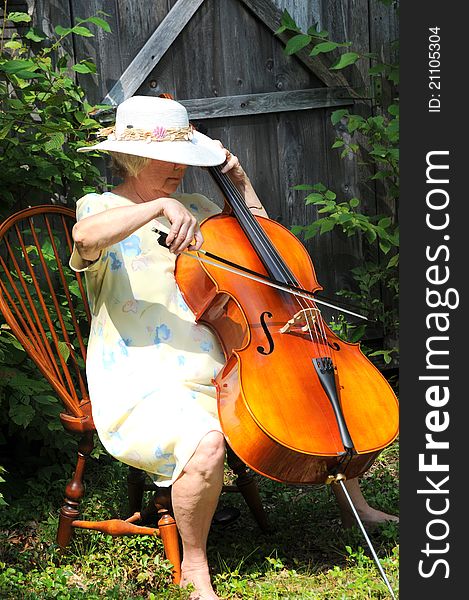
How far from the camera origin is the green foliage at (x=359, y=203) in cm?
404

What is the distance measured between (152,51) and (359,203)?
1.23 metres

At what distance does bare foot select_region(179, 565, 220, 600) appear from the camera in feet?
8.60

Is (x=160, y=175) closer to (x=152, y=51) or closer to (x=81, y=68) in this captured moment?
(x=81, y=68)

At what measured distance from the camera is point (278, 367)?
8.36 feet

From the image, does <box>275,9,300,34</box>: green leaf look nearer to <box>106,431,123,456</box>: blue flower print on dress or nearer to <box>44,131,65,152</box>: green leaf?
<box>44,131,65,152</box>: green leaf

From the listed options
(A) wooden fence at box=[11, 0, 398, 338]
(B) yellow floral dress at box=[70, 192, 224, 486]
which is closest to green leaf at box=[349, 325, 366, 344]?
(A) wooden fence at box=[11, 0, 398, 338]

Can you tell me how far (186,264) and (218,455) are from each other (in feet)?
1.97

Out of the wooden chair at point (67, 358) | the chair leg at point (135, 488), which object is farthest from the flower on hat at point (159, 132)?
the chair leg at point (135, 488)

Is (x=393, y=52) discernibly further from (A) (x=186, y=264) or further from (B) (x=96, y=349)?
(B) (x=96, y=349)

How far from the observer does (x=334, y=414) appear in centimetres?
251

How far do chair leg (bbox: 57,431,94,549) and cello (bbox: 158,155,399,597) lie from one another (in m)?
0.57

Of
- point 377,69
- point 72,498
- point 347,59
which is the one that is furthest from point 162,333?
point 377,69

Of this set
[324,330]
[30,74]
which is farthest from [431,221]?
[30,74]

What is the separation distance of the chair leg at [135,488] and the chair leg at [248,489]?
300 mm
